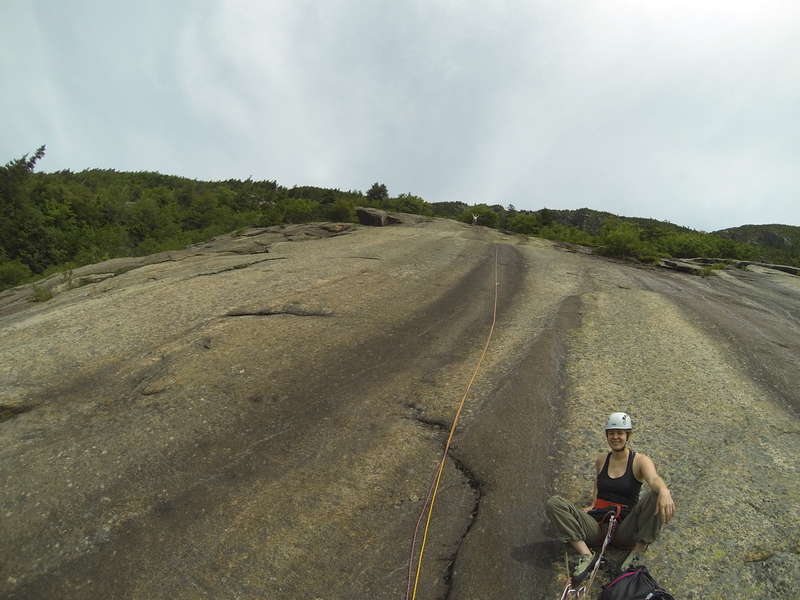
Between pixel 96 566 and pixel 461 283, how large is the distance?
11192 mm

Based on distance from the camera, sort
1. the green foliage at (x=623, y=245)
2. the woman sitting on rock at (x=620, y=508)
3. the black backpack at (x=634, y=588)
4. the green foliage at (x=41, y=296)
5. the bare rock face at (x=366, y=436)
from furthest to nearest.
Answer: the green foliage at (x=623, y=245) → the green foliage at (x=41, y=296) → the bare rock face at (x=366, y=436) → the woman sitting on rock at (x=620, y=508) → the black backpack at (x=634, y=588)

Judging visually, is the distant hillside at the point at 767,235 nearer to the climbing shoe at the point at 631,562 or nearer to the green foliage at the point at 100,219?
the green foliage at the point at 100,219

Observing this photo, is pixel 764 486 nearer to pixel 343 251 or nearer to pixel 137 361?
pixel 137 361

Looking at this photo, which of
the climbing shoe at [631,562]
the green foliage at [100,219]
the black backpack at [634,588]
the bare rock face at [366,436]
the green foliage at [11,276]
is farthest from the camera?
→ the green foliage at [100,219]

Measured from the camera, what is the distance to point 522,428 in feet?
22.1

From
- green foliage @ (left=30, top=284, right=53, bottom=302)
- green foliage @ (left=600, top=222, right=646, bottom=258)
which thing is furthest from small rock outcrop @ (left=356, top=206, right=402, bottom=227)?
green foliage @ (left=30, top=284, right=53, bottom=302)

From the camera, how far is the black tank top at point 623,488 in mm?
4719

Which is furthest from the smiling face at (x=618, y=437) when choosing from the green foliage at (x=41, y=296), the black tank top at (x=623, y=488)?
the green foliage at (x=41, y=296)

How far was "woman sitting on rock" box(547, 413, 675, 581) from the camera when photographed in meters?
4.31

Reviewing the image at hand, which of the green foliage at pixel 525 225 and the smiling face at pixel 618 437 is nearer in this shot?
the smiling face at pixel 618 437

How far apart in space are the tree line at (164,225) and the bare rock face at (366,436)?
14444mm

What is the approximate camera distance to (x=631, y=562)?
4.35 metres

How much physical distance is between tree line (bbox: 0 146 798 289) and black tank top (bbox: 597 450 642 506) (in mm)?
19060

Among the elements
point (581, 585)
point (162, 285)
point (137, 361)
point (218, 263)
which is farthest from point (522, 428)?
point (218, 263)
